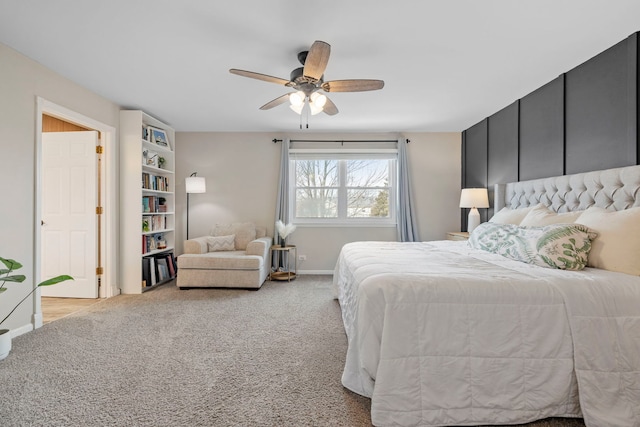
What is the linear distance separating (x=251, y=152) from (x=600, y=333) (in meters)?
4.69

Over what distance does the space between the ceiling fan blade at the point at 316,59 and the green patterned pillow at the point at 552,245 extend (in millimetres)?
1884

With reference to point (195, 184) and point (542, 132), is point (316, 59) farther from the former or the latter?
point (195, 184)

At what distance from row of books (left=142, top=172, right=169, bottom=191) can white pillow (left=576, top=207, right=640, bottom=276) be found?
471 cm

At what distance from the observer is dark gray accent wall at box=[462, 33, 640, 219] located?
2256mm

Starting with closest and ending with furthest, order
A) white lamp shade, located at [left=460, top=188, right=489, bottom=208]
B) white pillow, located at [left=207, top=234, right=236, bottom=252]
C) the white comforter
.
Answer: the white comforter
white lamp shade, located at [left=460, top=188, right=489, bottom=208]
white pillow, located at [left=207, top=234, right=236, bottom=252]

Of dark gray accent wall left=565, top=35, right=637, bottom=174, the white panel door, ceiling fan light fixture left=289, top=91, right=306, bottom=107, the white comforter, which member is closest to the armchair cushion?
the white panel door

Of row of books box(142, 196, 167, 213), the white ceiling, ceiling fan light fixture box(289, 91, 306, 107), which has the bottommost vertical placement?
row of books box(142, 196, 167, 213)

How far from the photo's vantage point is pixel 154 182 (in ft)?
14.3

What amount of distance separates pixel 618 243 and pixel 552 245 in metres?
0.34

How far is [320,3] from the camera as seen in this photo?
188cm

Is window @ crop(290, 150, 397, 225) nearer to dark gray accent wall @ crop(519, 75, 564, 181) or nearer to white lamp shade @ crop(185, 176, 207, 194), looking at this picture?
white lamp shade @ crop(185, 176, 207, 194)

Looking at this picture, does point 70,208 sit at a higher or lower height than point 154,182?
lower

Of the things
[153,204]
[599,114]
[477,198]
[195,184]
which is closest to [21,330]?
[153,204]

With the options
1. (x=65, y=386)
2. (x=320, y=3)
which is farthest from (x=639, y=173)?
(x=65, y=386)
